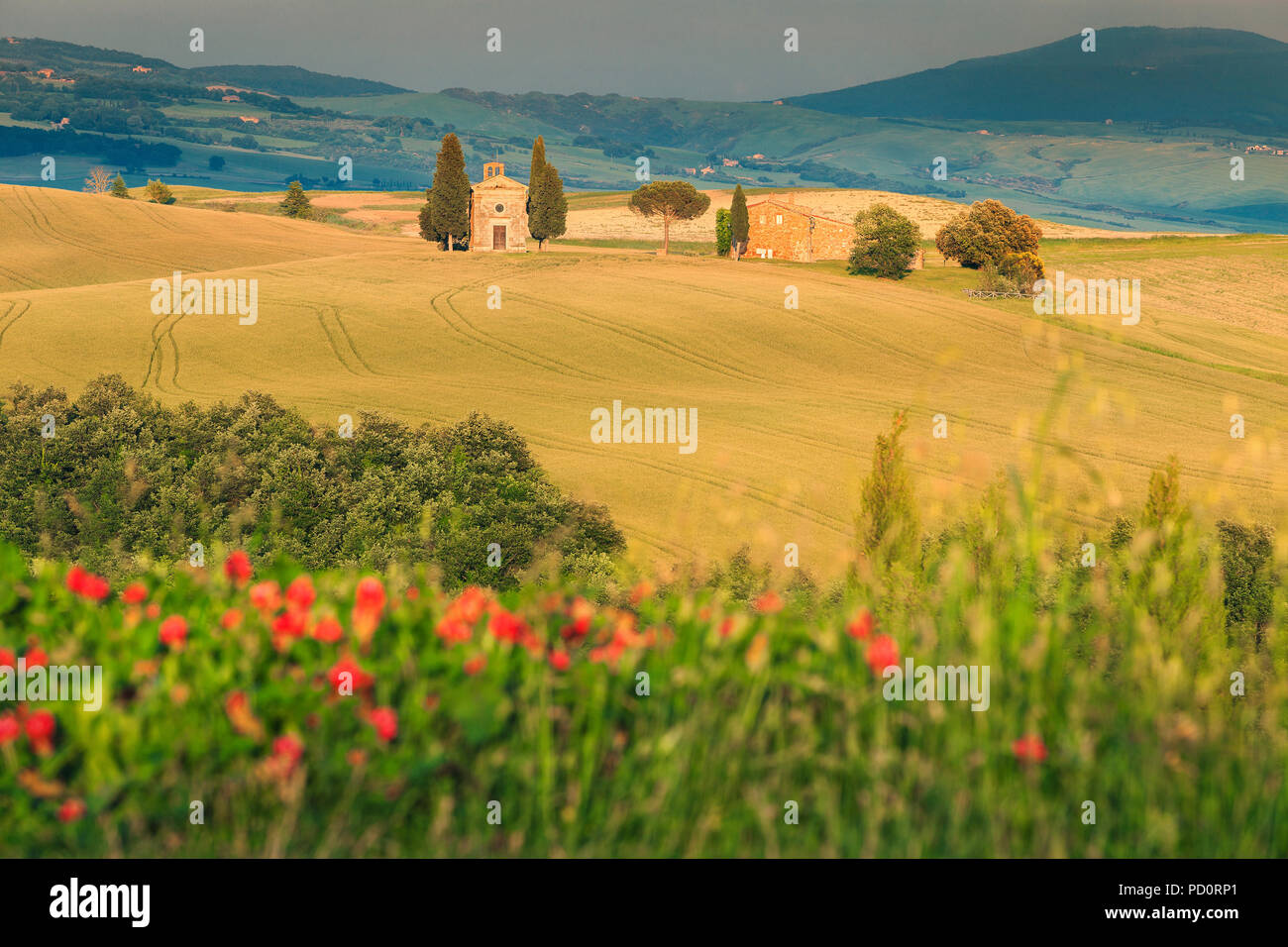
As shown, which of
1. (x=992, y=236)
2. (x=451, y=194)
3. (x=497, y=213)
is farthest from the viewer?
(x=497, y=213)

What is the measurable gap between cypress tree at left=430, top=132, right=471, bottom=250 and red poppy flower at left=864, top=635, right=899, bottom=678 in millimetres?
102507

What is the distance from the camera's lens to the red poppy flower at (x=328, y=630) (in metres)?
5.32

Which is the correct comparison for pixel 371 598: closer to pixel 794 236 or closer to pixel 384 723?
pixel 384 723

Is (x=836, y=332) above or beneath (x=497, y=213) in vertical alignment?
beneath

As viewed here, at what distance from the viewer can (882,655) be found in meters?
5.04

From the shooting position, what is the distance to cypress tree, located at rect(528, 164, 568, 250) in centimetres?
10550

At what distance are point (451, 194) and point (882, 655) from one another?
342 feet

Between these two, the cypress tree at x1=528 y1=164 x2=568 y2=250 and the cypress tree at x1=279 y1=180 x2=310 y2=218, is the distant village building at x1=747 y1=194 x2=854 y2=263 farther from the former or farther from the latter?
the cypress tree at x1=279 y1=180 x2=310 y2=218

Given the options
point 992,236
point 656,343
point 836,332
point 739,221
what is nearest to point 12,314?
point 656,343

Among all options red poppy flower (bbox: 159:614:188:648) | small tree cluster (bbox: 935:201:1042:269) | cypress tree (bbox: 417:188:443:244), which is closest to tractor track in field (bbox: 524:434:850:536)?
red poppy flower (bbox: 159:614:188:648)

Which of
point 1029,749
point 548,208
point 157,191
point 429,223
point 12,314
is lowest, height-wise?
point 1029,749

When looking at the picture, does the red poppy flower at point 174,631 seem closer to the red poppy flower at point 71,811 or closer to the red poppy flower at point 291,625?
the red poppy flower at point 291,625

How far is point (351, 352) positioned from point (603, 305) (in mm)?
20669

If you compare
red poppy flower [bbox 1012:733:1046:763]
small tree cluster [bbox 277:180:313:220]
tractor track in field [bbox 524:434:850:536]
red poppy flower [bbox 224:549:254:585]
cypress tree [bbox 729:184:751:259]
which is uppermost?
small tree cluster [bbox 277:180:313:220]
